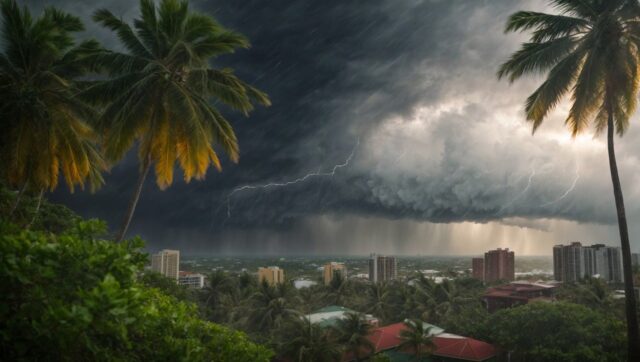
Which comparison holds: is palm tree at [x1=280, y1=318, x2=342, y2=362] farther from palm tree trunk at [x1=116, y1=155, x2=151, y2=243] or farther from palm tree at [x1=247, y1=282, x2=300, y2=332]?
palm tree trunk at [x1=116, y1=155, x2=151, y2=243]

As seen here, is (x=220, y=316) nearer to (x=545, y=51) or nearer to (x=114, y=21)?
(x=114, y=21)

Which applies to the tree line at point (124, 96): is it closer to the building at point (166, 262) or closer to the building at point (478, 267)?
the building at point (166, 262)

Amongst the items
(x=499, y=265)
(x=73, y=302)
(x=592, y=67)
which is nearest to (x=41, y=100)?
(x=73, y=302)

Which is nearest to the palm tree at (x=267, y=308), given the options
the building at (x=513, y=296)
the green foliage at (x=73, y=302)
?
the building at (x=513, y=296)

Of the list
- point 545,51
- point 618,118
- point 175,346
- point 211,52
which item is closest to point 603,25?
point 545,51

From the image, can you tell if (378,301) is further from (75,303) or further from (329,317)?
(75,303)

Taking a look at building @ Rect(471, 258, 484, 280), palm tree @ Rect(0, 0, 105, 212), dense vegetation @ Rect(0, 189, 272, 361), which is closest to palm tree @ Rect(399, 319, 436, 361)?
palm tree @ Rect(0, 0, 105, 212)
